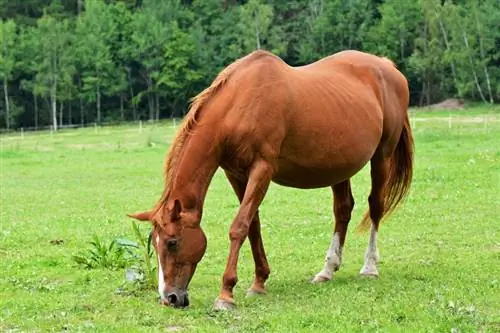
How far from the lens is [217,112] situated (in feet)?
22.0

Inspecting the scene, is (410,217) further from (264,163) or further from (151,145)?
(151,145)

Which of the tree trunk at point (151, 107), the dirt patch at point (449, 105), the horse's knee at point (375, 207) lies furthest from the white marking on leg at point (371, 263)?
the tree trunk at point (151, 107)

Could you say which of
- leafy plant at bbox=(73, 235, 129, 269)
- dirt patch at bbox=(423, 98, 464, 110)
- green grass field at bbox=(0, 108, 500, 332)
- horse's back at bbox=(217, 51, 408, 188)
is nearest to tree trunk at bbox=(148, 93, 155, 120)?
dirt patch at bbox=(423, 98, 464, 110)

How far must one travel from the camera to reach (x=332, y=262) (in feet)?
26.3

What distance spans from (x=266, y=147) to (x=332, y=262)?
194 cm

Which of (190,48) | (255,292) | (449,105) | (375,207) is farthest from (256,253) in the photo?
(190,48)

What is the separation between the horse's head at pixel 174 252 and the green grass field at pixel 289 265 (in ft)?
0.57

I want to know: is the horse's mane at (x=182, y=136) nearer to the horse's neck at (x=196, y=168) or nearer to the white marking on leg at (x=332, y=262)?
the horse's neck at (x=196, y=168)

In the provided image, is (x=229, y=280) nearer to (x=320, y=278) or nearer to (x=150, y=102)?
(x=320, y=278)

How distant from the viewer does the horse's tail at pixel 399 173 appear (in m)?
8.95

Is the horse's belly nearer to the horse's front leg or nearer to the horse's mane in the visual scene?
the horse's front leg

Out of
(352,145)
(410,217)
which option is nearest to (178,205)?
(352,145)

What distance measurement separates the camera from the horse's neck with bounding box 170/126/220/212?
650cm

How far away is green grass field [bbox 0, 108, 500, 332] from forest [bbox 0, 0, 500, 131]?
55371 millimetres
